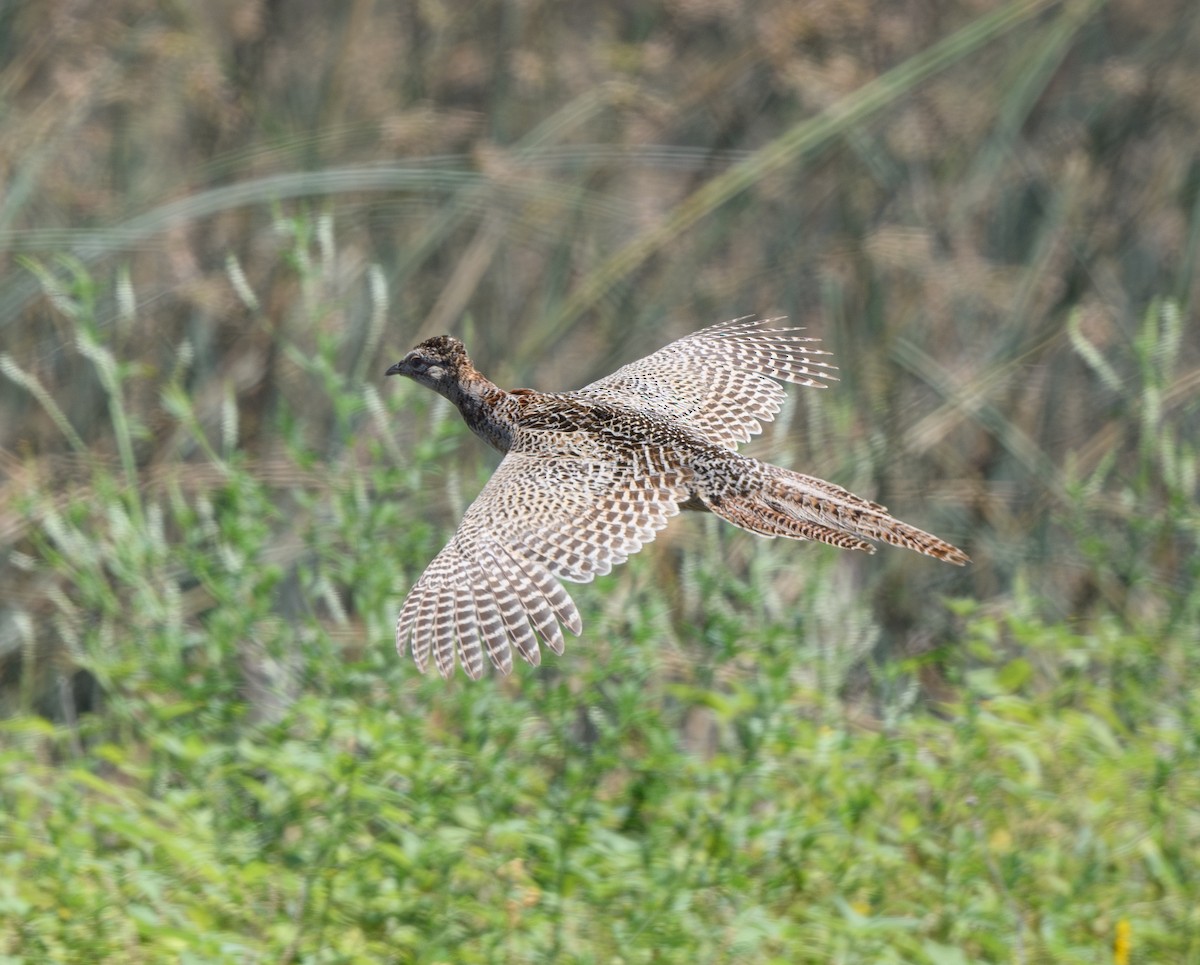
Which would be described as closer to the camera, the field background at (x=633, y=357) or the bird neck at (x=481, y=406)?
the bird neck at (x=481, y=406)

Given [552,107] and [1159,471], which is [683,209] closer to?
[552,107]

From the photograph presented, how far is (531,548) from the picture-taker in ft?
11.1

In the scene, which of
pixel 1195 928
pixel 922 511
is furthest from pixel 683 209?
pixel 1195 928

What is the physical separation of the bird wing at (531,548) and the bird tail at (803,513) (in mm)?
97

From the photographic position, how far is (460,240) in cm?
639

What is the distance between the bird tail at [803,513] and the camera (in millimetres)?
3357

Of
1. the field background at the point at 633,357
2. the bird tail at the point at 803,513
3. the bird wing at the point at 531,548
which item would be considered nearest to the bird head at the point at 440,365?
the field background at the point at 633,357

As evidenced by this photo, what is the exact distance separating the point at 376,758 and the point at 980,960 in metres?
1.36

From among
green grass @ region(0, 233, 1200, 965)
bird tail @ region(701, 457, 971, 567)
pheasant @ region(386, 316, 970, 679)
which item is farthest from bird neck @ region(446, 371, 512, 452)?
bird tail @ region(701, 457, 971, 567)

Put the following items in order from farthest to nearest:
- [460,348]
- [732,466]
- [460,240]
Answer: [460,240] → [460,348] → [732,466]

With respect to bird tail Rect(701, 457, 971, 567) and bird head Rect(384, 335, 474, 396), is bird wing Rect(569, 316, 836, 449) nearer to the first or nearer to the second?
bird head Rect(384, 335, 474, 396)

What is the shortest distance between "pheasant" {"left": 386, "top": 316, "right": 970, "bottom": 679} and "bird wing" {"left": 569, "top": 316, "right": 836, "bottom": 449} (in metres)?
0.15

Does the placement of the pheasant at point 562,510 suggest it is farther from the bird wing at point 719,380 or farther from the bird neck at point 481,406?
the bird wing at point 719,380

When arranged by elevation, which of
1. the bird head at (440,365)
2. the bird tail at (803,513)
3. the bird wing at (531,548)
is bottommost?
the bird wing at (531,548)
